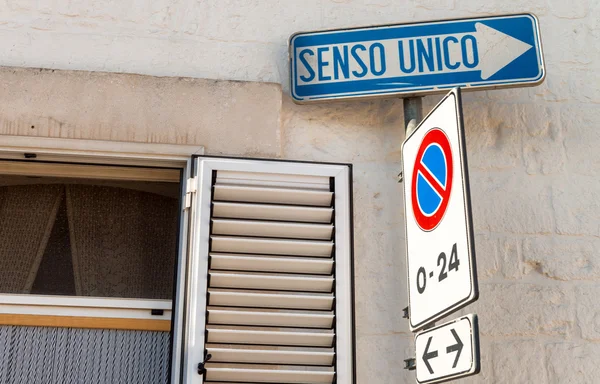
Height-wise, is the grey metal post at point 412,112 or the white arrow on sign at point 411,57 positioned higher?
the white arrow on sign at point 411,57

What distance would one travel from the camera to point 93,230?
3.32m

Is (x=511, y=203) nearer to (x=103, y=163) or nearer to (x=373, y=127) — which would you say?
(x=373, y=127)

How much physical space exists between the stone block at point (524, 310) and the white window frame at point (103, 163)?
46.0 inches

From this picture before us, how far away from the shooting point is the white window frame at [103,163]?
311 centimetres

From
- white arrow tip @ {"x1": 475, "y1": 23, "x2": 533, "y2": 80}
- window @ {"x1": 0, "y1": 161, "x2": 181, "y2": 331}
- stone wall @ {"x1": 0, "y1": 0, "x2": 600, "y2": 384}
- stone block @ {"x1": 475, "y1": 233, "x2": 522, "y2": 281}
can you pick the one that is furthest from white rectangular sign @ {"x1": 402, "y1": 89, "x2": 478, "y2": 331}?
window @ {"x1": 0, "y1": 161, "x2": 181, "y2": 331}

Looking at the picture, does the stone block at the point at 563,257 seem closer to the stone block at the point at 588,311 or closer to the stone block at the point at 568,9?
the stone block at the point at 588,311

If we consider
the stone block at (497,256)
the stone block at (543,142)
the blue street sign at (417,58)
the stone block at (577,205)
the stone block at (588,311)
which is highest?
the blue street sign at (417,58)

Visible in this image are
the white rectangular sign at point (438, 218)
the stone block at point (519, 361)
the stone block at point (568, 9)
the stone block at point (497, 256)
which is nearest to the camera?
the white rectangular sign at point (438, 218)

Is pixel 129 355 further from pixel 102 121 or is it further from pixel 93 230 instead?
pixel 102 121

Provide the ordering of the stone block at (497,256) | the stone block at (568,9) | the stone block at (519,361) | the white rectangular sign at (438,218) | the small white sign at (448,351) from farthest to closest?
the stone block at (568,9) < the stone block at (497,256) < the stone block at (519,361) < the white rectangular sign at (438,218) < the small white sign at (448,351)

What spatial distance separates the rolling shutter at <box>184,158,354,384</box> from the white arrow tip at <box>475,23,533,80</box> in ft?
2.51

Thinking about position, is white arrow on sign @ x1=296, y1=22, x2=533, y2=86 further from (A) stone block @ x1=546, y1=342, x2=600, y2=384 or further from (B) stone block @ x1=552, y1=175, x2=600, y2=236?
(A) stone block @ x1=546, y1=342, x2=600, y2=384

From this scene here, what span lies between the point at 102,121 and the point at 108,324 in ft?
2.69

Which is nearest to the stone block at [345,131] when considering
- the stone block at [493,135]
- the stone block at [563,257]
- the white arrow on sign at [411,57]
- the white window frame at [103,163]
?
the white arrow on sign at [411,57]
